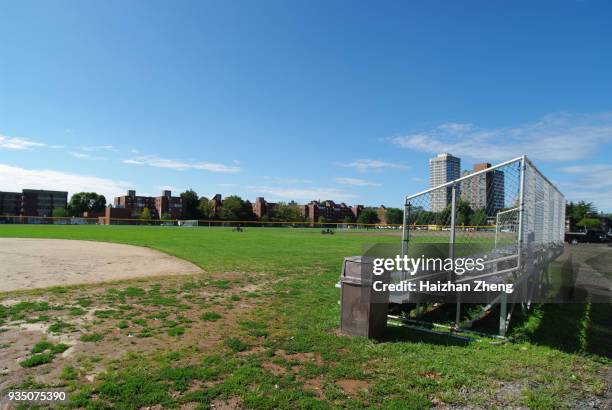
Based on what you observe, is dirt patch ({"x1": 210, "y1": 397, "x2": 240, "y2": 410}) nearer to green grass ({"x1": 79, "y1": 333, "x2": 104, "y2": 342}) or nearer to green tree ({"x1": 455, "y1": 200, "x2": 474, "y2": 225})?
green grass ({"x1": 79, "y1": 333, "x2": 104, "y2": 342})

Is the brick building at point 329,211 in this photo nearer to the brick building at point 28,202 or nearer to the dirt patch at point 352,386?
the brick building at point 28,202

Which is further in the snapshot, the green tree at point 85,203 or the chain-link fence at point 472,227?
the green tree at point 85,203

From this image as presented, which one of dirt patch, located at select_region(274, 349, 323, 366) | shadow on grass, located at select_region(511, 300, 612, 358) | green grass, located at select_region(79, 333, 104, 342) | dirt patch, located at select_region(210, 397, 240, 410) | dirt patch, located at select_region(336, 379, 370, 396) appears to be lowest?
green grass, located at select_region(79, 333, 104, 342)

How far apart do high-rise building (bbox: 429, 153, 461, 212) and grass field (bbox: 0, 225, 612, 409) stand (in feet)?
8.03

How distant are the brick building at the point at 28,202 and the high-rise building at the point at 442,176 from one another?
14620 centimetres

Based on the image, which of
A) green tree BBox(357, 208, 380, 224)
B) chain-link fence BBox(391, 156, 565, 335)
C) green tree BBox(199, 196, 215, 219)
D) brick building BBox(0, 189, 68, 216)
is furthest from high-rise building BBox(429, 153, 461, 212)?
brick building BBox(0, 189, 68, 216)

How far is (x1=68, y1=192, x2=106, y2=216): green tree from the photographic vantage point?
410 ft

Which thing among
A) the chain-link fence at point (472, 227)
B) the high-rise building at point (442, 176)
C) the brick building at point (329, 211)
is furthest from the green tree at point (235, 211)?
the chain-link fence at point (472, 227)

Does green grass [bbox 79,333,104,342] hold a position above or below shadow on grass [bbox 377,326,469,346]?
below

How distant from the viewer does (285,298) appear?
8570 mm

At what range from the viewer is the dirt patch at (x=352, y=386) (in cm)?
384

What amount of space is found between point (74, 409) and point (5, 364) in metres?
1.72

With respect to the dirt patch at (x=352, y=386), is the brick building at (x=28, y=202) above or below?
above

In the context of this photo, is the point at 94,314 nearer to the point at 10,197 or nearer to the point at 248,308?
the point at 248,308
